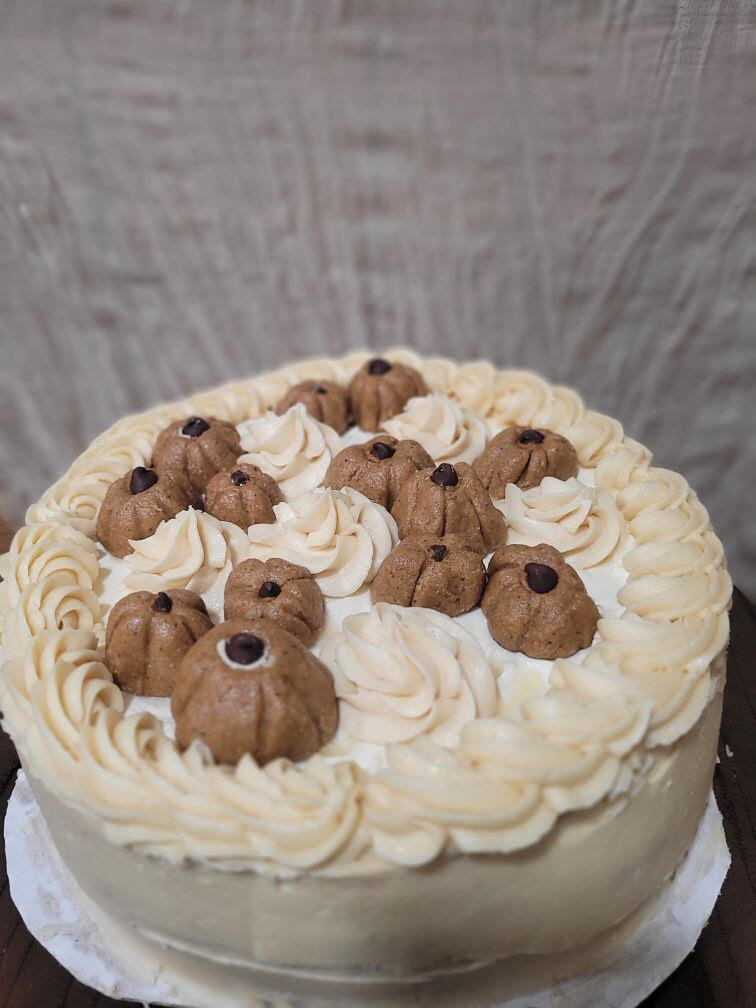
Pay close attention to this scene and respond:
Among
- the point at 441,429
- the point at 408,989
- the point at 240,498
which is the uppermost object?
the point at 240,498

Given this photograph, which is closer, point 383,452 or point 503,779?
point 503,779

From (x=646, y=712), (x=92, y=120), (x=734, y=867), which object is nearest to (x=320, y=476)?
(x=646, y=712)

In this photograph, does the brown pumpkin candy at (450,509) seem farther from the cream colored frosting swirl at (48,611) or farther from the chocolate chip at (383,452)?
the cream colored frosting swirl at (48,611)

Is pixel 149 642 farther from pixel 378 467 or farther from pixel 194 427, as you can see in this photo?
pixel 194 427

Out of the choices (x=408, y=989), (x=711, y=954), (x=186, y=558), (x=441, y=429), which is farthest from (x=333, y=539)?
(x=711, y=954)

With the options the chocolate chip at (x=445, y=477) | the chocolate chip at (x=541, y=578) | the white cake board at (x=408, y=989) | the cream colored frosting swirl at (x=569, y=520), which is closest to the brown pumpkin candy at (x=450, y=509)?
the chocolate chip at (x=445, y=477)

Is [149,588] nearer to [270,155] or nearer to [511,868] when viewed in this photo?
[511,868]
